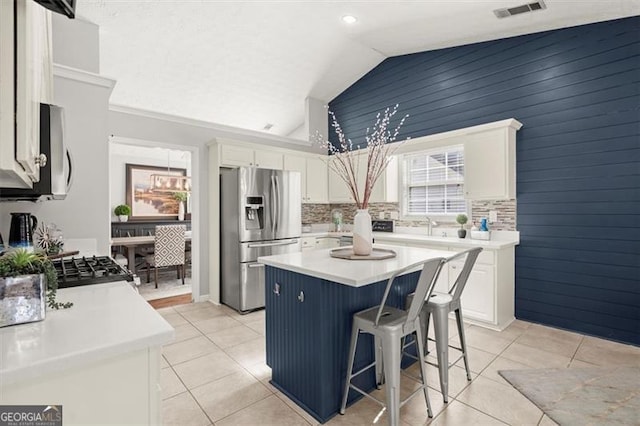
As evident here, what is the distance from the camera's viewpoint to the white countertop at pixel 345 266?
1.69 meters

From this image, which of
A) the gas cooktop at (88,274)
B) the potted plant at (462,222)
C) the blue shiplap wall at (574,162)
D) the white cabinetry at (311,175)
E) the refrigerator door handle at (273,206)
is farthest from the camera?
the white cabinetry at (311,175)

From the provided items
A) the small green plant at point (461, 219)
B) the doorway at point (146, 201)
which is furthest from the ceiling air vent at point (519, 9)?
the doorway at point (146, 201)

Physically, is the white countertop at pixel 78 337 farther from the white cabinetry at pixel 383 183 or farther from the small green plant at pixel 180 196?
the small green plant at pixel 180 196

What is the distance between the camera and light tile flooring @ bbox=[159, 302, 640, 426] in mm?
1929

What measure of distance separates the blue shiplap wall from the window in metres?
0.56

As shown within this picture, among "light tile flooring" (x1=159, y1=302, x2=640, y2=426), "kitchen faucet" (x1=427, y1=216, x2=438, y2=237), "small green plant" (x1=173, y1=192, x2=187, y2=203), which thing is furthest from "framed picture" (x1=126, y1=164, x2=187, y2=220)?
"kitchen faucet" (x1=427, y1=216, x2=438, y2=237)

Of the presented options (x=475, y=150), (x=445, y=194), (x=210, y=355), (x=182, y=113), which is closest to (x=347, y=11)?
(x=475, y=150)

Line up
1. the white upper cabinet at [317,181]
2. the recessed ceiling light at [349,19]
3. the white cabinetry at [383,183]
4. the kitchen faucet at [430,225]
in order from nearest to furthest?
the recessed ceiling light at [349,19] → the kitchen faucet at [430,225] → the white cabinetry at [383,183] → the white upper cabinet at [317,181]

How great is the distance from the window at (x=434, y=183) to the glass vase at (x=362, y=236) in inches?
91.9

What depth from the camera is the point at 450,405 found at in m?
2.03

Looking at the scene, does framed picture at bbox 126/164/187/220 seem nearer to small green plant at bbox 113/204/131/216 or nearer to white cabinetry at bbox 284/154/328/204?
small green plant at bbox 113/204/131/216

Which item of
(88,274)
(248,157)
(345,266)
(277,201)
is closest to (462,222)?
(277,201)

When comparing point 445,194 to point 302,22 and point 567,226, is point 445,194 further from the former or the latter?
point 302,22

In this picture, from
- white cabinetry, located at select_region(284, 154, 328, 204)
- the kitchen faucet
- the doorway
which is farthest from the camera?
the doorway
